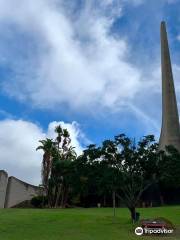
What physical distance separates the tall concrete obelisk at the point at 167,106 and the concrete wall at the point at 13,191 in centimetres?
2461

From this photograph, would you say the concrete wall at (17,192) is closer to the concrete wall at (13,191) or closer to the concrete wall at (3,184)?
the concrete wall at (13,191)

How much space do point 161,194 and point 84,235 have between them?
44037mm

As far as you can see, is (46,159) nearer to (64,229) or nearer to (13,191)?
(13,191)

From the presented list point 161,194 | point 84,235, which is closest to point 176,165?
point 84,235

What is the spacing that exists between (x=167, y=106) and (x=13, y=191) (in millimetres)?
31570

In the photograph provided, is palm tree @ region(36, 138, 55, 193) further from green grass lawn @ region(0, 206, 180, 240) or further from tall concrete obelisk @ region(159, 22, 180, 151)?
green grass lawn @ region(0, 206, 180, 240)

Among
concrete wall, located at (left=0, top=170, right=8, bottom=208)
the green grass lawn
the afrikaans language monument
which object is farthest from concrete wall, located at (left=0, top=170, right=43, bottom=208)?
the green grass lawn

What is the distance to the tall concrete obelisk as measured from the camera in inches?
3009

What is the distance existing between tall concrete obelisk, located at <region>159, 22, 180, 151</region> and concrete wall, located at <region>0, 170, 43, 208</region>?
969 inches

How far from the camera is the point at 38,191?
217 feet

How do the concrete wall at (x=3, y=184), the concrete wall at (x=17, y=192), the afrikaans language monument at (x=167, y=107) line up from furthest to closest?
the afrikaans language monument at (x=167, y=107)
the concrete wall at (x=17, y=192)
the concrete wall at (x=3, y=184)

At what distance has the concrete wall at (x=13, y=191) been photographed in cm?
6236

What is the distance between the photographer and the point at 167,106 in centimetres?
7806

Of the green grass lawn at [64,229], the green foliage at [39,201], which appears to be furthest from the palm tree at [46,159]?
the green grass lawn at [64,229]
